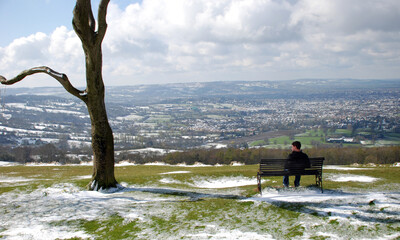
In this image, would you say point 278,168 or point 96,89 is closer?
point 278,168

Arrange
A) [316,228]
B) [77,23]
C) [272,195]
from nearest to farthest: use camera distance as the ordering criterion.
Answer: [316,228] < [272,195] < [77,23]

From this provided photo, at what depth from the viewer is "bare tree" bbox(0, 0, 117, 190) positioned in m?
10.7

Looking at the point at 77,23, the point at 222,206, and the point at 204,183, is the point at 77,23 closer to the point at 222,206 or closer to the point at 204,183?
the point at 222,206

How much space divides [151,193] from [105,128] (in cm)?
340

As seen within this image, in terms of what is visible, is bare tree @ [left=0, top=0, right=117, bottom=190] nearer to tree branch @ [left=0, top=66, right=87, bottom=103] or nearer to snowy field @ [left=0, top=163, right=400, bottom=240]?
tree branch @ [left=0, top=66, right=87, bottom=103]

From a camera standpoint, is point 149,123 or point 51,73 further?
point 149,123

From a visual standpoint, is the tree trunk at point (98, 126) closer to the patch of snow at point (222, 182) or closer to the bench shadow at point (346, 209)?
the patch of snow at point (222, 182)

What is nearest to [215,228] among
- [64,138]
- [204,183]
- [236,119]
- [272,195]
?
[272,195]

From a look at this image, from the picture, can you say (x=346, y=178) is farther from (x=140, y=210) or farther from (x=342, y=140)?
(x=342, y=140)

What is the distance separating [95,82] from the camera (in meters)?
11.4

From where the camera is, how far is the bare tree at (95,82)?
10.7 meters

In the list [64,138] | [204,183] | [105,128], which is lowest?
[64,138]

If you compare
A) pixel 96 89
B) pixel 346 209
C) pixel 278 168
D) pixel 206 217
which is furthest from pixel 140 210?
pixel 346 209

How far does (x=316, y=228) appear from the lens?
638 centimetres
